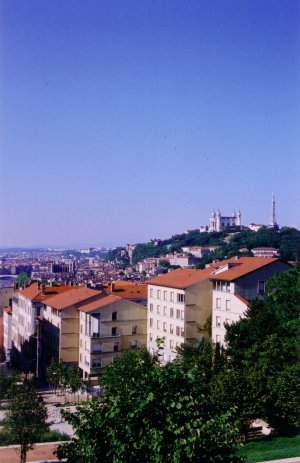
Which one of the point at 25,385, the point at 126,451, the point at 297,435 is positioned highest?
the point at 126,451

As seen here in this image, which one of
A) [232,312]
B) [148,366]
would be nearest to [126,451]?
[148,366]

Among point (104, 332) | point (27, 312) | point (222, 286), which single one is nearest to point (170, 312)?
point (104, 332)

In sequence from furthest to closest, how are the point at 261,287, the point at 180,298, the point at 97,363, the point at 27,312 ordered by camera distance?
the point at 27,312, the point at 180,298, the point at 97,363, the point at 261,287

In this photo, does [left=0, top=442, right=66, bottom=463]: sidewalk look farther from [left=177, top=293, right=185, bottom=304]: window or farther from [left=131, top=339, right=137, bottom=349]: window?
[left=131, top=339, right=137, bottom=349]: window

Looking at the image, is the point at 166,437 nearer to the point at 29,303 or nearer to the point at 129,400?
the point at 129,400

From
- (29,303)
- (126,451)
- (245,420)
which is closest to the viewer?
(126,451)

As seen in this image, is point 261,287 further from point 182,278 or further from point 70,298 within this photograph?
point 70,298

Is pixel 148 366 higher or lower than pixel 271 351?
higher

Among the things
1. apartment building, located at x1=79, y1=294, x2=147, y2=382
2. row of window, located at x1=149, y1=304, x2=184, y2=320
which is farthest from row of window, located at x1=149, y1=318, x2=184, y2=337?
apartment building, located at x1=79, y1=294, x2=147, y2=382
